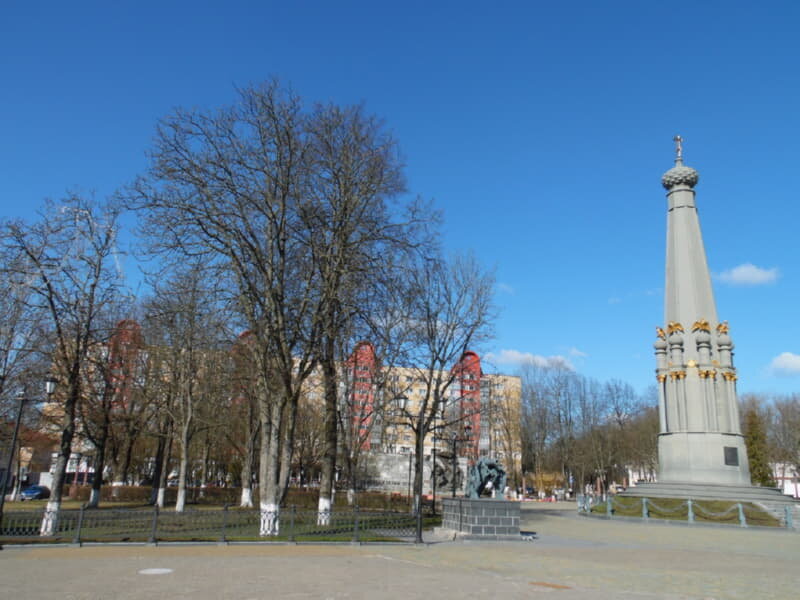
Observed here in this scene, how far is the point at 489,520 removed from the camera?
746 inches

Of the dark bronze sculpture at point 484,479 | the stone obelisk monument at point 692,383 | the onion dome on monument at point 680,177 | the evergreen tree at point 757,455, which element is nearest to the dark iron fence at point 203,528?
the dark bronze sculpture at point 484,479

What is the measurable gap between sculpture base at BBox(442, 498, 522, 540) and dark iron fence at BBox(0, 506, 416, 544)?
77.8 inches

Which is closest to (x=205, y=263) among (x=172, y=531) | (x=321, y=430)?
(x=172, y=531)

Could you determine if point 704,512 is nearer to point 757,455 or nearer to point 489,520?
point 489,520

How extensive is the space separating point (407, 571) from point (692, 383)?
83.9 ft

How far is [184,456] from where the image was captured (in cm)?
2850

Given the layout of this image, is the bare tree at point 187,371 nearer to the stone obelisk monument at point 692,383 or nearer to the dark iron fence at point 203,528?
the dark iron fence at point 203,528

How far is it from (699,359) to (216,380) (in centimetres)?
2721

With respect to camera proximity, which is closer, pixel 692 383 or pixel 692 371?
pixel 692 383

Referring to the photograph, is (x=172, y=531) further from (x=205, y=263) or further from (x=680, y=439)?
(x=680, y=439)

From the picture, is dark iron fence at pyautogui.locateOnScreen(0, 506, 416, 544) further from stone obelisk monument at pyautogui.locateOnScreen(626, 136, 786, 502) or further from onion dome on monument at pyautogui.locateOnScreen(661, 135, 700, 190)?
onion dome on monument at pyautogui.locateOnScreen(661, 135, 700, 190)

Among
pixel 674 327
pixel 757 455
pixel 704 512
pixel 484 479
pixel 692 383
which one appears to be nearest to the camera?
pixel 484 479

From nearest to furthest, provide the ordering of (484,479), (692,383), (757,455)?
1. (484,479)
2. (692,383)
3. (757,455)

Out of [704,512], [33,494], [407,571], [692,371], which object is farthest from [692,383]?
[33,494]
